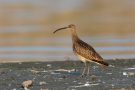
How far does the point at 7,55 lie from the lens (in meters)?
24.6

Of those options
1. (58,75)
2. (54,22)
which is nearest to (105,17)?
(54,22)

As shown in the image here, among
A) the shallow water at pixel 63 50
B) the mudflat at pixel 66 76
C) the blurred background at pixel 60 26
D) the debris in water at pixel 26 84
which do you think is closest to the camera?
the debris in water at pixel 26 84

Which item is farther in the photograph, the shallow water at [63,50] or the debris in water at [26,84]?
the shallow water at [63,50]

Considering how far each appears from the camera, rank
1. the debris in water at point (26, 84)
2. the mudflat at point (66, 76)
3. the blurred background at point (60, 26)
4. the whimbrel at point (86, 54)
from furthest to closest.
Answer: the blurred background at point (60, 26), the whimbrel at point (86, 54), the mudflat at point (66, 76), the debris in water at point (26, 84)

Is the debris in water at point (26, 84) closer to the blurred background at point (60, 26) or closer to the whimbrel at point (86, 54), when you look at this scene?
the whimbrel at point (86, 54)

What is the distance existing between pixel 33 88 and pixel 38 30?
16.0 m

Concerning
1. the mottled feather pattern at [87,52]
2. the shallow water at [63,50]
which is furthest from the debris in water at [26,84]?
the shallow water at [63,50]

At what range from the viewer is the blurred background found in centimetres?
2514

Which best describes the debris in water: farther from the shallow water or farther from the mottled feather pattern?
the shallow water

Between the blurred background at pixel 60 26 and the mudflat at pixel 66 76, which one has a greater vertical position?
the blurred background at pixel 60 26

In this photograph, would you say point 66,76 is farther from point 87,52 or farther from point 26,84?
point 26,84

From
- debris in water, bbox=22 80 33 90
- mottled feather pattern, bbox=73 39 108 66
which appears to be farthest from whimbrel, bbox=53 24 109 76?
debris in water, bbox=22 80 33 90

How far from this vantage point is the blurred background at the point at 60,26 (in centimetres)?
2514

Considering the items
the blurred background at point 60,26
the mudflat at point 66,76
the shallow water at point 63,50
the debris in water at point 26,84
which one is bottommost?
the debris in water at point 26,84
